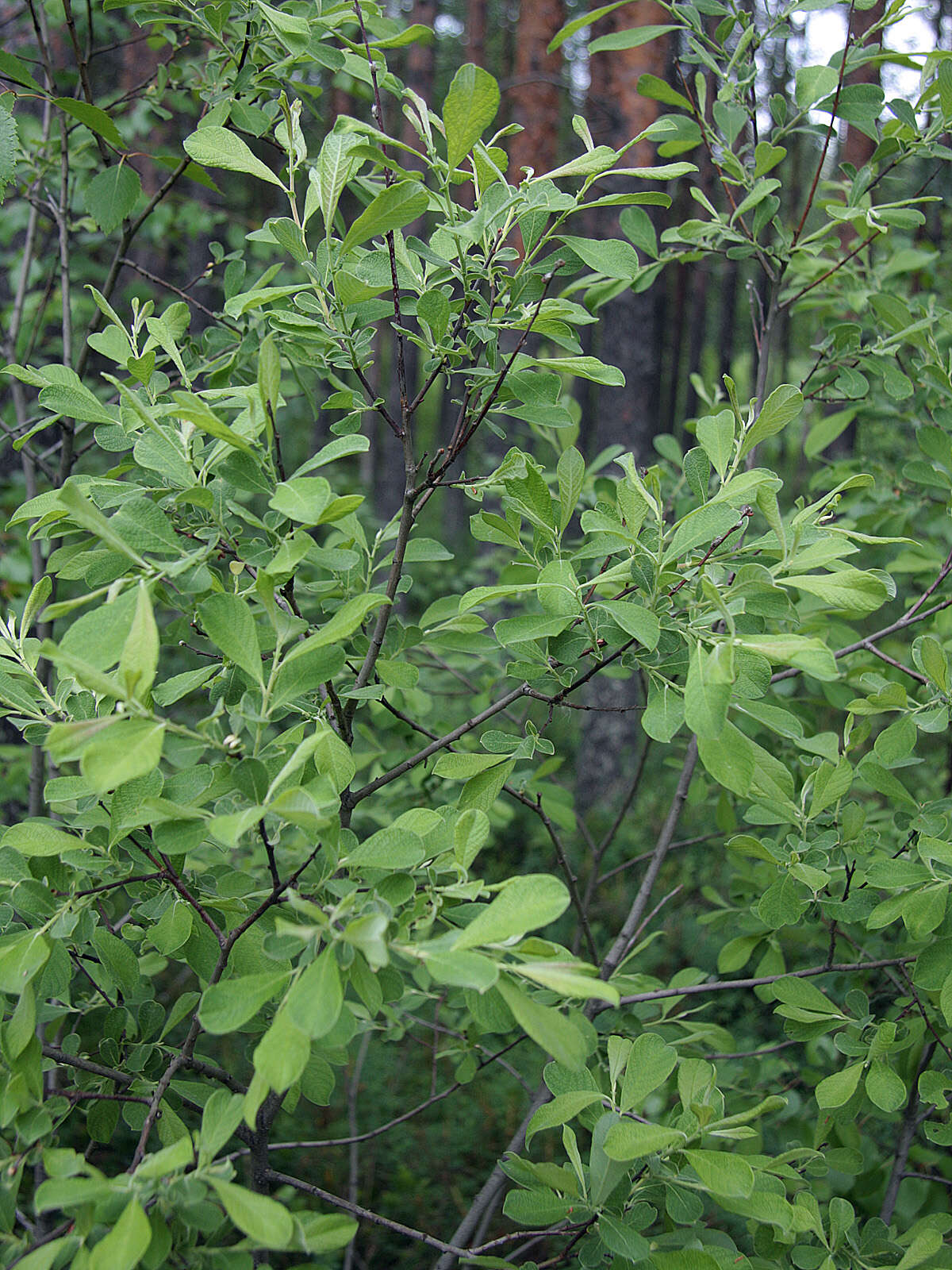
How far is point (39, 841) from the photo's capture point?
1.05m

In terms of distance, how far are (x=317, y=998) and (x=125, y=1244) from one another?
0.86 ft

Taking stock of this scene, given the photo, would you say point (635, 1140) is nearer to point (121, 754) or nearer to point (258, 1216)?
point (258, 1216)

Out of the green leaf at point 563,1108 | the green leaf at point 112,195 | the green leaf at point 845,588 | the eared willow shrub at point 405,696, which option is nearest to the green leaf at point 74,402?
the eared willow shrub at point 405,696

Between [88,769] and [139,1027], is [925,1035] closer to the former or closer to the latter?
[139,1027]

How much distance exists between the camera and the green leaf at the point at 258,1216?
0.81 meters

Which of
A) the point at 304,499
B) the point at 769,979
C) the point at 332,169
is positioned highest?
the point at 332,169

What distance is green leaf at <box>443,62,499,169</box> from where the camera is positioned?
1.04 metres

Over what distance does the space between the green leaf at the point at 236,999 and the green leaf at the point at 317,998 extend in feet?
0.24

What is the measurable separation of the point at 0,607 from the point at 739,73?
9.35 ft

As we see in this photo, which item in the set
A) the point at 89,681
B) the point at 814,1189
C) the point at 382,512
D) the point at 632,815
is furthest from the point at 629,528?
the point at 382,512

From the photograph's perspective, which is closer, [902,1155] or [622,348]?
[902,1155]

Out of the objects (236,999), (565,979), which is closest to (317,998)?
(236,999)

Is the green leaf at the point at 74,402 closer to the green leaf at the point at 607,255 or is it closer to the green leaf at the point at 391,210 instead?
the green leaf at the point at 391,210

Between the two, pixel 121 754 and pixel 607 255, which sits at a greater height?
pixel 607 255
